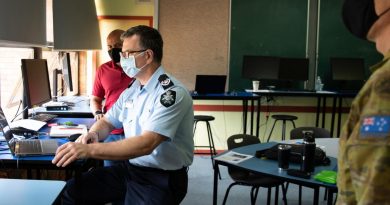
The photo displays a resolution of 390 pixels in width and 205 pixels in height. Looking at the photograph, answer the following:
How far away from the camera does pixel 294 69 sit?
5.89 m

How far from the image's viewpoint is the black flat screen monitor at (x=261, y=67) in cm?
589

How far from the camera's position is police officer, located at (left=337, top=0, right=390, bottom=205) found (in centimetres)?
87

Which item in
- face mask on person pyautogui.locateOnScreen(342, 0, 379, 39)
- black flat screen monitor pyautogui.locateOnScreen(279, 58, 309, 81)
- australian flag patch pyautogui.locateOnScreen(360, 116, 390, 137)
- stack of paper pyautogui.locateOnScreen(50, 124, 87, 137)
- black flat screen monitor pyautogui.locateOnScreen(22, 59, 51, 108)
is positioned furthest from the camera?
black flat screen monitor pyautogui.locateOnScreen(279, 58, 309, 81)

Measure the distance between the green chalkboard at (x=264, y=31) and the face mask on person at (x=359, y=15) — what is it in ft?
16.0

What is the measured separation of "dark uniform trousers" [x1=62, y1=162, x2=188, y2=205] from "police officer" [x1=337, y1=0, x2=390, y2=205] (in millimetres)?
1284

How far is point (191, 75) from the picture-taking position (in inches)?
238

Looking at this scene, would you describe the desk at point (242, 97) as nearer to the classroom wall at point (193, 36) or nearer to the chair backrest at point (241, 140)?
the classroom wall at point (193, 36)

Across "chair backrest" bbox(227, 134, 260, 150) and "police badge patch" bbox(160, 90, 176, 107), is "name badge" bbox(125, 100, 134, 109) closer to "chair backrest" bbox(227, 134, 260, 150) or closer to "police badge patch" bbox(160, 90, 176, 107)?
"police badge patch" bbox(160, 90, 176, 107)

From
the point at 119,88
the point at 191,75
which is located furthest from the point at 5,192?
the point at 191,75

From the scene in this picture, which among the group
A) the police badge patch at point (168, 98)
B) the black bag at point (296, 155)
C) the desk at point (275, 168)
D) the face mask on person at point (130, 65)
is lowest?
the desk at point (275, 168)

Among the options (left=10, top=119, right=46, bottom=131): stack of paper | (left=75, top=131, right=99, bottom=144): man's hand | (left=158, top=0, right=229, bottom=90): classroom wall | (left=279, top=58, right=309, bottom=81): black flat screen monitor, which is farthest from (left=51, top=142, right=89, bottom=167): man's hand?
(left=279, top=58, right=309, bottom=81): black flat screen monitor

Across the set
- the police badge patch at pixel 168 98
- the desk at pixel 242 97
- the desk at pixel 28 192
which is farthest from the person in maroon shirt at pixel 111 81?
the desk at pixel 28 192

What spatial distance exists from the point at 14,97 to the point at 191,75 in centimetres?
279

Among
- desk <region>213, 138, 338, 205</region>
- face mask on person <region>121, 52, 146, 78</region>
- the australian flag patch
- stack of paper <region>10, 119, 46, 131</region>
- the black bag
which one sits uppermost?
face mask on person <region>121, 52, 146, 78</region>
